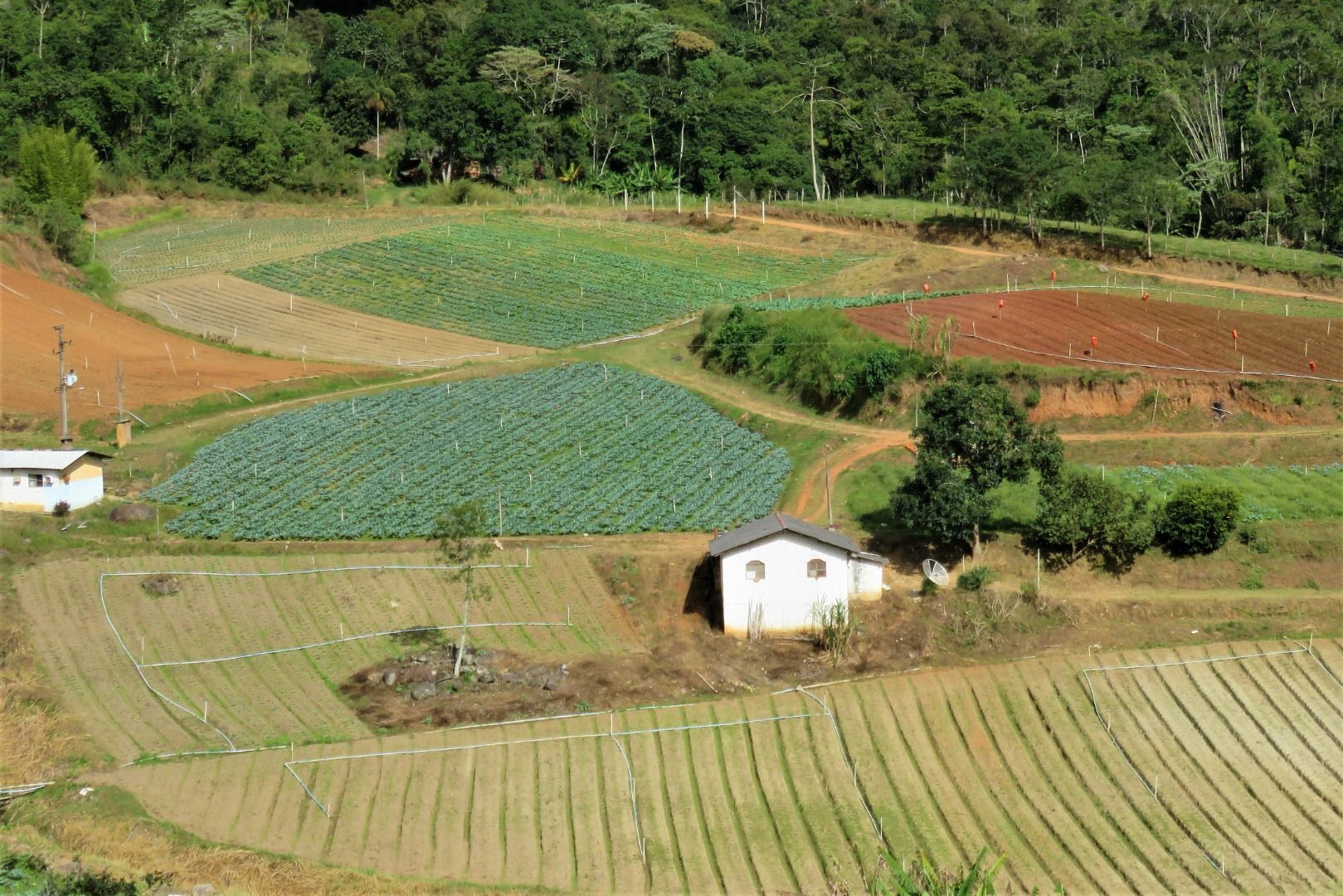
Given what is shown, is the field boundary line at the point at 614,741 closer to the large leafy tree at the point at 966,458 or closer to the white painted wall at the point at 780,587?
the white painted wall at the point at 780,587

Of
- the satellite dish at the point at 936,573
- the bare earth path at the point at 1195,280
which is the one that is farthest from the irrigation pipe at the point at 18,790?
the bare earth path at the point at 1195,280

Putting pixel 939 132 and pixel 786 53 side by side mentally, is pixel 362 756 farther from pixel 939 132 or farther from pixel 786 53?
pixel 786 53

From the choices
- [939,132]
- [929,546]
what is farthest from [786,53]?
[929,546]

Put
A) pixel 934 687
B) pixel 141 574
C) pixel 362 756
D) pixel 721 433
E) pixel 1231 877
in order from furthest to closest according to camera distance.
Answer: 1. pixel 721 433
2. pixel 141 574
3. pixel 934 687
4. pixel 362 756
5. pixel 1231 877

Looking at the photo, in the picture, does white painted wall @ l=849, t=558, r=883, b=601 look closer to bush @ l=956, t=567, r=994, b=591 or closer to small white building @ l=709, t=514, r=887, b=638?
small white building @ l=709, t=514, r=887, b=638

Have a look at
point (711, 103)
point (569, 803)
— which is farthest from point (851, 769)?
point (711, 103)

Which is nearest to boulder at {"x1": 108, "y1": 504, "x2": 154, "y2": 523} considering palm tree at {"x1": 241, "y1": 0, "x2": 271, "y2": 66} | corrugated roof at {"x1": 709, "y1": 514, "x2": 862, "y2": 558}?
corrugated roof at {"x1": 709, "y1": 514, "x2": 862, "y2": 558}

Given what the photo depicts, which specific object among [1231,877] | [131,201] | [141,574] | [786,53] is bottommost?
[1231,877]
